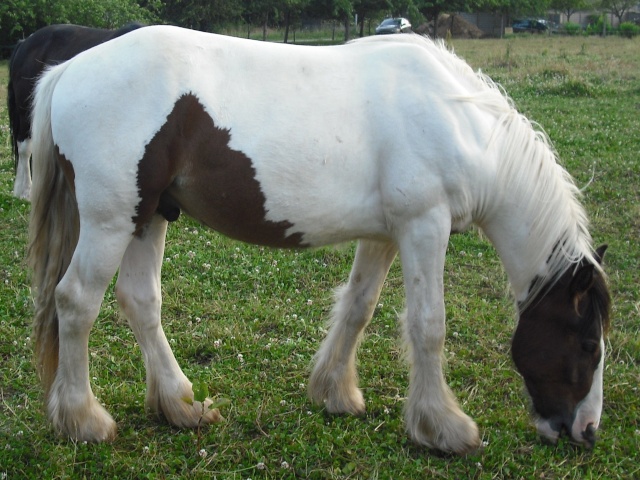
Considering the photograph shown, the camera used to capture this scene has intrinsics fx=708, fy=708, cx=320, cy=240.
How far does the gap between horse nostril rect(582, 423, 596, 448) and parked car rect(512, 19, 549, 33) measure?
4561cm

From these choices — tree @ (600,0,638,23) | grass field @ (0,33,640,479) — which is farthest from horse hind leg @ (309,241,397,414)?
tree @ (600,0,638,23)

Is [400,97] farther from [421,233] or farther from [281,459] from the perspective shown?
[281,459]

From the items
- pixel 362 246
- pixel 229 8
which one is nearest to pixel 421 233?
pixel 362 246

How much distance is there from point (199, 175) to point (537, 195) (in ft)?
5.05

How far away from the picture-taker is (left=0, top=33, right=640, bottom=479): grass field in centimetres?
328

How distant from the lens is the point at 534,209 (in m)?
3.28

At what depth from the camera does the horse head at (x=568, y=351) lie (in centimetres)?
326

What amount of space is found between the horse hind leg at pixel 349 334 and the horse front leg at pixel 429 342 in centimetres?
38

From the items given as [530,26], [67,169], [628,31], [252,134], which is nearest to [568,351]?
[252,134]

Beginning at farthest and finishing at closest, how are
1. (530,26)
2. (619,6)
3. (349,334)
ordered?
(619,6), (530,26), (349,334)

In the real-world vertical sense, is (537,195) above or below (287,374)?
above

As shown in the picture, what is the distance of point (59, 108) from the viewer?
10.0 ft

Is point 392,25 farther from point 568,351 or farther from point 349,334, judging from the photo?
point 568,351

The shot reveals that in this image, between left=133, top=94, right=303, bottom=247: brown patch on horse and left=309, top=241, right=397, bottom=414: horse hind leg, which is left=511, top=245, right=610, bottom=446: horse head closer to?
left=309, top=241, right=397, bottom=414: horse hind leg
